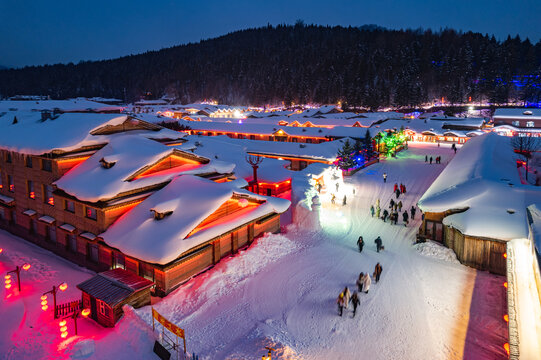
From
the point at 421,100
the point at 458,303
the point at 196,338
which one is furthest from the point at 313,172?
the point at 421,100

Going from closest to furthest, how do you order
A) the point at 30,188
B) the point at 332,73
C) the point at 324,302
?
the point at 324,302
the point at 30,188
the point at 332,73

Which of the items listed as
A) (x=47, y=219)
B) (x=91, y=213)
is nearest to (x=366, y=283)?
(x=91, y=213)

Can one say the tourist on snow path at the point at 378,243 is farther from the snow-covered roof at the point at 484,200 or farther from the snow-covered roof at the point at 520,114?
the snow-covered roof at the point at 520,114

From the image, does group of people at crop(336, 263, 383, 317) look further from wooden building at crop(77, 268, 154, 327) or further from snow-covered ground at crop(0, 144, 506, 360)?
wooden building at crop(77, 268, 154, 327)

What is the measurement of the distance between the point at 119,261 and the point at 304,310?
9.64 m

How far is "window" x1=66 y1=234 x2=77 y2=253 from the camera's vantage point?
65.9 ft

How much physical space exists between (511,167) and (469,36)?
116795 mm

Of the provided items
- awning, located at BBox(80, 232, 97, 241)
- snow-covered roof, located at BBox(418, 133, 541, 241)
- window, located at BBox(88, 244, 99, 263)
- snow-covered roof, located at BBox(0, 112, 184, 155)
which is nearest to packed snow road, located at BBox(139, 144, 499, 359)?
snow-covered roof, located at BBox(418, 133, 541, 241)

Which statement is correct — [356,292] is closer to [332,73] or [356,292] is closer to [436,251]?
[436,251]

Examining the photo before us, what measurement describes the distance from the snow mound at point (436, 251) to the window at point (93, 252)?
59.2 feet

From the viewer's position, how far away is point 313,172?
37312 millimetres

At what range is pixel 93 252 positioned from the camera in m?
19.2

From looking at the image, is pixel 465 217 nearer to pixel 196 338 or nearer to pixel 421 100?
pixel 196 338

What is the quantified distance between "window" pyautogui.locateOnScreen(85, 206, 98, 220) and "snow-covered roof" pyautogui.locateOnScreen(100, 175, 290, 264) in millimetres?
1188
